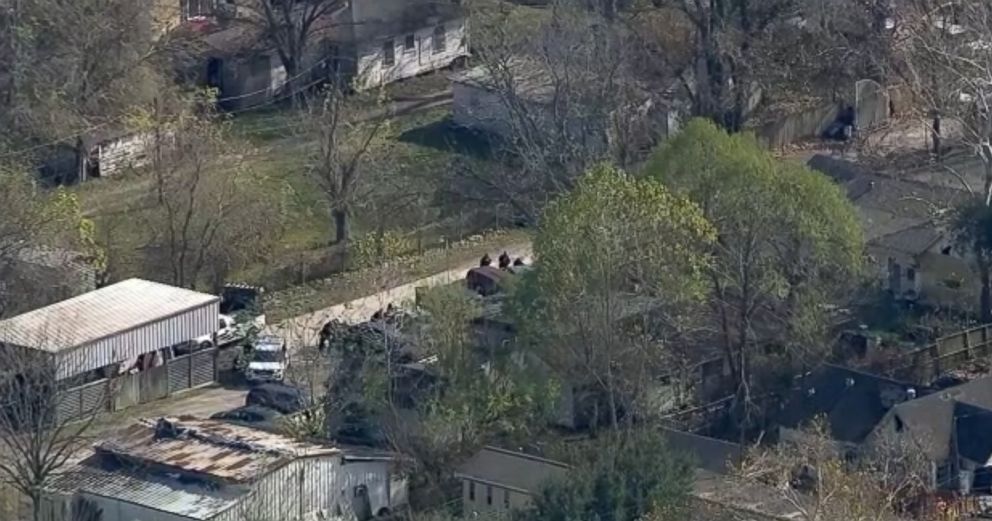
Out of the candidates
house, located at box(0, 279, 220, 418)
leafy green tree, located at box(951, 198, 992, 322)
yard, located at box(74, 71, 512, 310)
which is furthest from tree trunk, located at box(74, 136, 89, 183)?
leafy green tree, located at box(951, 198, 992, 322)

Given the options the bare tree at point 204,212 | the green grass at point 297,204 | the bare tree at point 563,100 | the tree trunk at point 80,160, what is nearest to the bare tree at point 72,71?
the tree trunk at point 80,160

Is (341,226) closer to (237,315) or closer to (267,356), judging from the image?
(237,315)

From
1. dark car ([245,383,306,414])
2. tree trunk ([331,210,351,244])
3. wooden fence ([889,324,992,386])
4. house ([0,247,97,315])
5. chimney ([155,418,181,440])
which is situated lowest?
chimney ([155,418,181,440])

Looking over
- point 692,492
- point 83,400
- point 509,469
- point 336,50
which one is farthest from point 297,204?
point 692,492

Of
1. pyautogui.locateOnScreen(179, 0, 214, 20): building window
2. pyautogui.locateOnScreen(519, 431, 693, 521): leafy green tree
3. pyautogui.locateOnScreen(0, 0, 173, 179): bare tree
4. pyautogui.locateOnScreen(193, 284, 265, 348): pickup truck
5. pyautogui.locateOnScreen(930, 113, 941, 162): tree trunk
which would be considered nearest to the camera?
pyautogui.locateOnScreen(519, 431, 693, 521): leafy green tree

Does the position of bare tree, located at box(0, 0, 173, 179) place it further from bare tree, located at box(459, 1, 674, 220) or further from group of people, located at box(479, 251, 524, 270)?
group of people, located at box(479, 251, 524, 270)

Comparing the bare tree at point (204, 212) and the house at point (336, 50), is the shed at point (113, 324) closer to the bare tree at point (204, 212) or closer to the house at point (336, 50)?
the bare tree at point (204, 212)

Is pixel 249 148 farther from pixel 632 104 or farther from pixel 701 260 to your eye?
pixel 701 260
